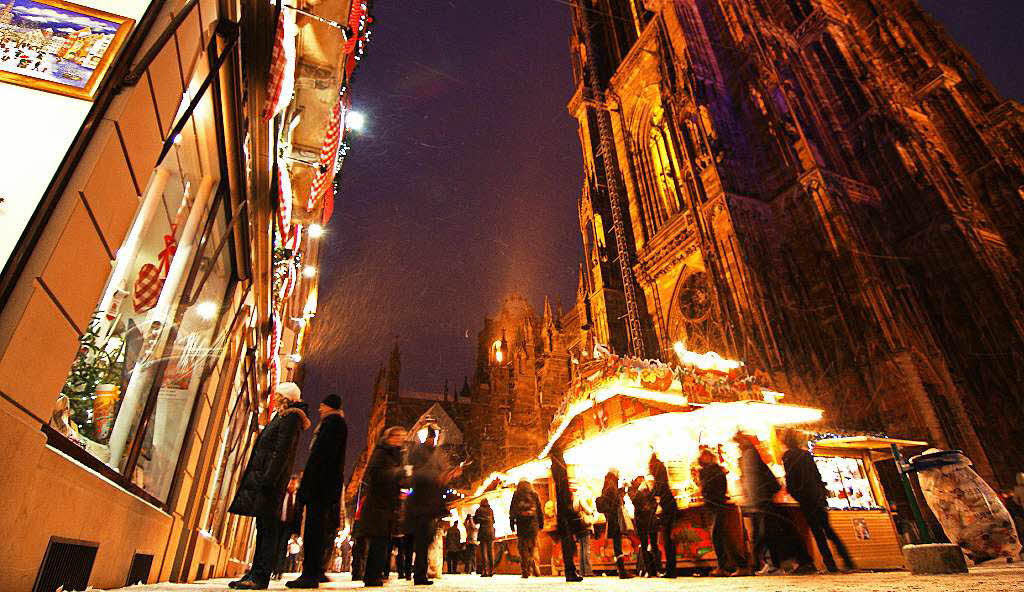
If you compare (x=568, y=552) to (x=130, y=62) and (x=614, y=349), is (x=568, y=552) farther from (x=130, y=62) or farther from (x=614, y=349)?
(x=614, y=349)

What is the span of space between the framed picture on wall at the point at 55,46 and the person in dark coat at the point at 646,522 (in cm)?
768

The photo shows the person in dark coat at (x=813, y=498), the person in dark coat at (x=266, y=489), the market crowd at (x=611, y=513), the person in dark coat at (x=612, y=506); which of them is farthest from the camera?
the person in dark coat at (x=612, y=506)

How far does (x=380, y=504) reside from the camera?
464cm

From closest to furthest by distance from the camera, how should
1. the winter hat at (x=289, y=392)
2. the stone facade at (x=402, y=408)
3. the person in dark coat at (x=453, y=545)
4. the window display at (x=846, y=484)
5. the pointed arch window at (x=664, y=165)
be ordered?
the winter hat at (x=289, y=392), the window display at (x=846, y=484), the person in dark coat at (x=453, y=545), the pointed arch window at (x=664, y=165), the stone facade at (x=402, y=408)

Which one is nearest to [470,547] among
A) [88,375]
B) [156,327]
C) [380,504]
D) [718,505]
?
[718,505]

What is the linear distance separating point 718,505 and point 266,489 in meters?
5.88

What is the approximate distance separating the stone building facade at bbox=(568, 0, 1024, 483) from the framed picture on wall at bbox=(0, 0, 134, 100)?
15805 mm

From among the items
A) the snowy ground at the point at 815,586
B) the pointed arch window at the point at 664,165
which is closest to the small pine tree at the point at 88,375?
the snowy ground at the point at 815,586

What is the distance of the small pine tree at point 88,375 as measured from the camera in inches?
124

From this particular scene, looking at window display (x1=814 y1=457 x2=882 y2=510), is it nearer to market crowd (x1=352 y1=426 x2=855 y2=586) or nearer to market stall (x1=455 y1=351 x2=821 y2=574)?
market stall (x1=455 y1=351 x2=821 y2=574)

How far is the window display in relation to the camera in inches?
331

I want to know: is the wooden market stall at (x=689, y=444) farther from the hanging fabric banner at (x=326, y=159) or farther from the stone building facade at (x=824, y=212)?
the hanging fabric banner at (x=326, y=159)

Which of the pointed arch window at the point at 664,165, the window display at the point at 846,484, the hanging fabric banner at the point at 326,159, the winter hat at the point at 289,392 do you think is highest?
the pointed arch window at the point at 664,165

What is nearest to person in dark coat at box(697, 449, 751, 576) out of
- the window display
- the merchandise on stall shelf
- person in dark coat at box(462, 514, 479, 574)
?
the merchandise on stall shelf
